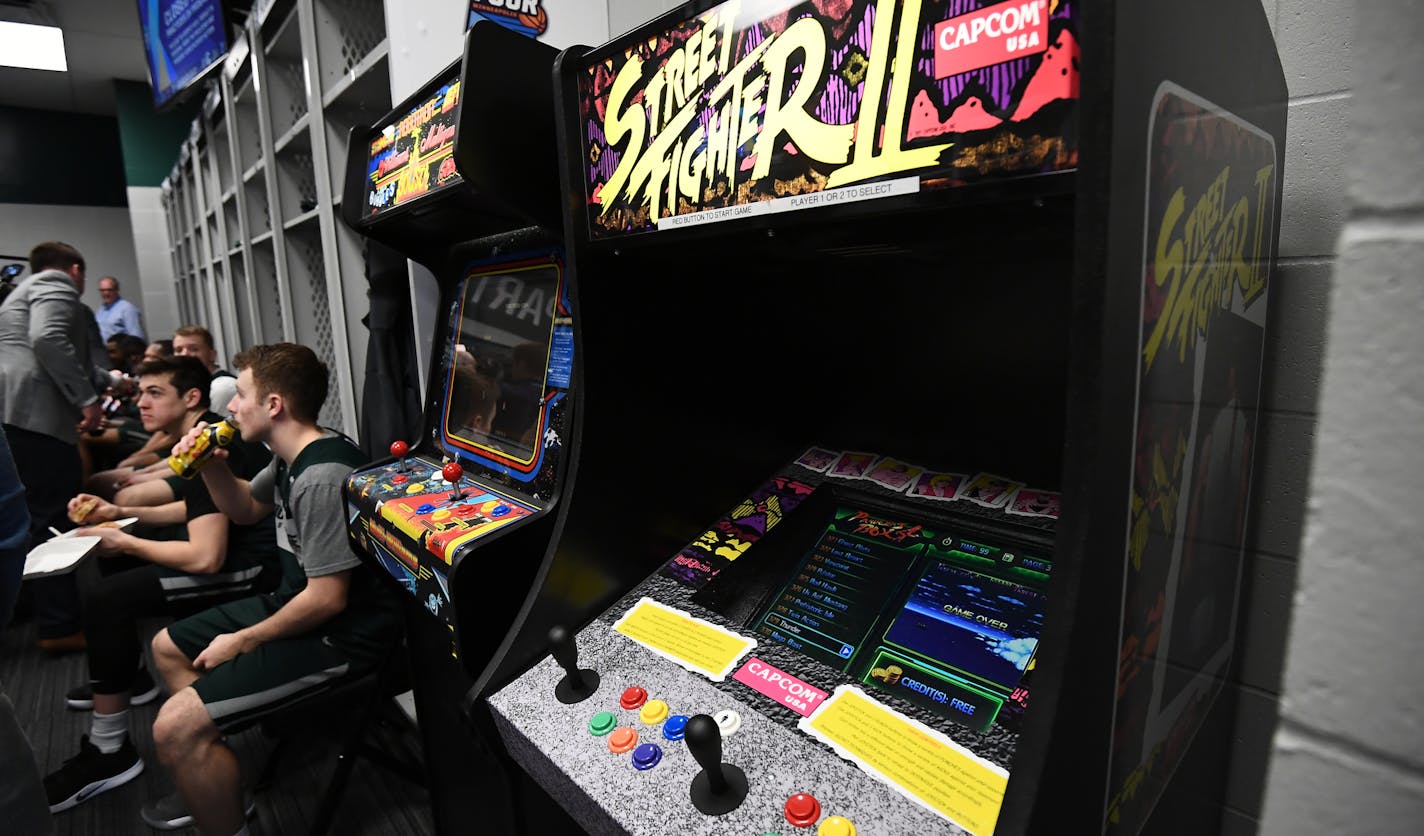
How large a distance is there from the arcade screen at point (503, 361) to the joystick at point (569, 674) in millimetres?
524

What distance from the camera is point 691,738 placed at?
2.28 feet

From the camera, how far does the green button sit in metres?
0.87

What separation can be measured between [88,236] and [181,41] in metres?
7.05

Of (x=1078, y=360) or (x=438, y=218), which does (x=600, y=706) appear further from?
(x=438, y=218)

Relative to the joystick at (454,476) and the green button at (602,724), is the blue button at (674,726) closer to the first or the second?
the green button at (602,724)

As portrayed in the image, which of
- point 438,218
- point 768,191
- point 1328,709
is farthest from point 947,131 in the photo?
point 438,218

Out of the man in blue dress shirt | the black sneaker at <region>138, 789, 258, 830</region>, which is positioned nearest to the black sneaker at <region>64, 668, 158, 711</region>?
the black sneaker at <region>138, 789, 258, 830</region>

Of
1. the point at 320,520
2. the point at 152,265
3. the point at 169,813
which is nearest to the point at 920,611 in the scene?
the point at 320,520

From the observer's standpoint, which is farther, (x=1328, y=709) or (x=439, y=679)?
(x=439, y=679)

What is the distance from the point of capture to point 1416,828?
0.89 ft

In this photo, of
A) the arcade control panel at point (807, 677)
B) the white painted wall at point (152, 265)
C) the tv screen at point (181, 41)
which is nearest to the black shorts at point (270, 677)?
the arcade control panel at point (807, 677)

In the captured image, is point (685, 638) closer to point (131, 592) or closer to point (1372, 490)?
point (1372, 490)

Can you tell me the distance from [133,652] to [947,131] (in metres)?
2.90

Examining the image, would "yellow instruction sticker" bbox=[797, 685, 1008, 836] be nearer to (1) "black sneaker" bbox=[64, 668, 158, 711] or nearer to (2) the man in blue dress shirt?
(1) "black sneaker" bbox=[64, 668, 158, 711]
